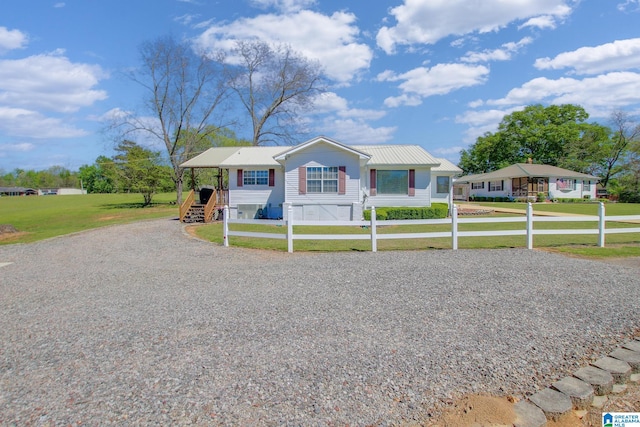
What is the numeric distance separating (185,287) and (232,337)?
8.83 feet

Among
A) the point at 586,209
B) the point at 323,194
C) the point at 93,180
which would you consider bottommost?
the point at 586,209

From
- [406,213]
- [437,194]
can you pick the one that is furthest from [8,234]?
[437,194]

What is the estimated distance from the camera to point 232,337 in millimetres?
4215

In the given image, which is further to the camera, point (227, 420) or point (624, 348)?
point (624, 348)

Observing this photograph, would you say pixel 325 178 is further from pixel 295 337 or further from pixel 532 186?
pixel 532 186

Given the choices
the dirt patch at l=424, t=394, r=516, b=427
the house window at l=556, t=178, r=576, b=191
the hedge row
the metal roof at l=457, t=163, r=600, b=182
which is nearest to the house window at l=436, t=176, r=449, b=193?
→ the hedge row

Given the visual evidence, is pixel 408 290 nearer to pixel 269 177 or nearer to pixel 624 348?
pixel 624 348

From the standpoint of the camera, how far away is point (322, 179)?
19.4 metres

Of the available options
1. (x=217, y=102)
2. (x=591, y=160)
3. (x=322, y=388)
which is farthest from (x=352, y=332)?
(x=591, y=160)

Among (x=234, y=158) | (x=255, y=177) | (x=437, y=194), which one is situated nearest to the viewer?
(x=255, y=177)

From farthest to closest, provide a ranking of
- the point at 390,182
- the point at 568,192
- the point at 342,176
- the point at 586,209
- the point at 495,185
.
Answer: the point at 495,185, the point at 568,192, the point at 586,209, the point at 390,182, the point at 342,176

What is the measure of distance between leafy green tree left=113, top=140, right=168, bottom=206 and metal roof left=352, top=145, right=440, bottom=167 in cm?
1950

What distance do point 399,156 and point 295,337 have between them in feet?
63.2

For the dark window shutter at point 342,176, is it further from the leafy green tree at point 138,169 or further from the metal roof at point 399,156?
the leafy green tree at point 138,169
